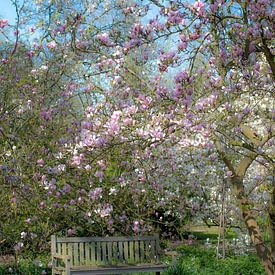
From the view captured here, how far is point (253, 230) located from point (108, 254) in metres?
2.04

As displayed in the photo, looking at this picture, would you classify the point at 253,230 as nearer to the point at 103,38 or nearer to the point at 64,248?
the point at 64,248

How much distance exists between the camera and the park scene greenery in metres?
4.86

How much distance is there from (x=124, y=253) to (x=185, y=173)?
6.98 feet

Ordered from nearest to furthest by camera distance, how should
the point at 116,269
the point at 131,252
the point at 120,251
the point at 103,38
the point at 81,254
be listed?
the point at 103,38 < the point at 116,269 < the point at 81,254 < the point at 120,251 < the point at 131,252

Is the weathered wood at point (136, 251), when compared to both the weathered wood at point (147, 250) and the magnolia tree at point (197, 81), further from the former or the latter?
the magnolia tree at point (197, 81)

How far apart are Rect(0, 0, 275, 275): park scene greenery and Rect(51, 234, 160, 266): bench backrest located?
0.29 metres

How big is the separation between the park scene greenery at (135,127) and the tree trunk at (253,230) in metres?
0.02

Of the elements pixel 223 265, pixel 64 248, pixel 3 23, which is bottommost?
pixel 223 265

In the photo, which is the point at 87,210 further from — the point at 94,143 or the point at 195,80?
the point at 195,80

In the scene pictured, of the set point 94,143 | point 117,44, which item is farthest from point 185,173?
point 94,143

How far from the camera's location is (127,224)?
7965 mm

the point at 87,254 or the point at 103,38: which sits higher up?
the point at 103,38

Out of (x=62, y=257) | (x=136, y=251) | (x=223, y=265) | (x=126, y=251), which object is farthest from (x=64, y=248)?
(x=223, y=265)

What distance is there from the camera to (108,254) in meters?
7.24
